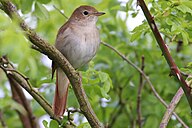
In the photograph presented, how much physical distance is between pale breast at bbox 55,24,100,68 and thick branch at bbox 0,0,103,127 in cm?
80

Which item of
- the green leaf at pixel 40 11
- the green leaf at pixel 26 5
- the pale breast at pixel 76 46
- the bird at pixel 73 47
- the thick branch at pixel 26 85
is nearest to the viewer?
the thick branch at pixel 26 85

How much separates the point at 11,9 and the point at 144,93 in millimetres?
2313

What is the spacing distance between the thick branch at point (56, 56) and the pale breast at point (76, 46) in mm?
796

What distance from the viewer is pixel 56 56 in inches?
90.5

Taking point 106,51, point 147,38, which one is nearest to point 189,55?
point 147,38

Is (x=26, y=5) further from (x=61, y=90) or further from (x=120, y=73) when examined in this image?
(x=120, y=73)

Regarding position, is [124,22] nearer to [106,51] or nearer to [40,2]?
[106,51]

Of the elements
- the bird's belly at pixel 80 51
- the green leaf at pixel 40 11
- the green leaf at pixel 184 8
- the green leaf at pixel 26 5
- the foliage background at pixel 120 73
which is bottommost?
the foliage background at pixel 120 73

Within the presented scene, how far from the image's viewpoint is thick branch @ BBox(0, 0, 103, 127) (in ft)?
7.03

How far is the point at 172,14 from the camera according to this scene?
272 cm

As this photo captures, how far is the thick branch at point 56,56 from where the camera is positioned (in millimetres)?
2144

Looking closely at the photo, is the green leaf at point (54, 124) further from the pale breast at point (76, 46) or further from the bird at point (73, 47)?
the pale breast at point (76, 46)

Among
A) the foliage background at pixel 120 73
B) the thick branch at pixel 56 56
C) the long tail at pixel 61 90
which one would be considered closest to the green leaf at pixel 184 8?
the thick branch at pixel 56 56

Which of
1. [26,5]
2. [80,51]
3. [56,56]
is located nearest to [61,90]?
[80,51]
